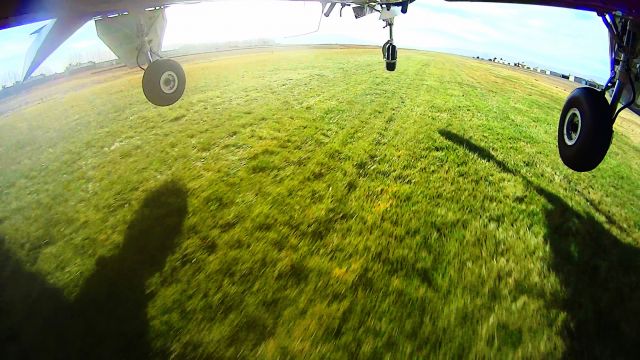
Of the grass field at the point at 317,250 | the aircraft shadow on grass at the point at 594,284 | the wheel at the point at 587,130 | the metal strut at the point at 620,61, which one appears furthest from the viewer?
the wheel at the point at 587,130

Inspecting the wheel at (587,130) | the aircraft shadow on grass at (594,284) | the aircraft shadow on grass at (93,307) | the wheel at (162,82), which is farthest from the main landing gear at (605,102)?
the wheel at (162,82)

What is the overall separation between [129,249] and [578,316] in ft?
18.4

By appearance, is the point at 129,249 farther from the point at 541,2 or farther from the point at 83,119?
the point at 83,119

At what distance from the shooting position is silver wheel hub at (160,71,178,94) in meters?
8.45

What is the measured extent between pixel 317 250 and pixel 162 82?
22.2ft

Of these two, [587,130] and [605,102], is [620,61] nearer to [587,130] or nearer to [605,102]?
[605,102]

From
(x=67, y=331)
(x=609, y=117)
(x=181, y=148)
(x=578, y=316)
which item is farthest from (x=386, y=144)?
(x=67, y=331)

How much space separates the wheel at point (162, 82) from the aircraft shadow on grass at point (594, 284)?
905cm

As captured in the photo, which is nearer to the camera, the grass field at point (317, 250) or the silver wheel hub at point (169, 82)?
the grass field at point (317, 250)

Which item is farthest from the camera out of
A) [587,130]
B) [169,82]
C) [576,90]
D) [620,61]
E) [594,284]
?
[169,82]

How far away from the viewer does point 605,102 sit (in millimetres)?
4758

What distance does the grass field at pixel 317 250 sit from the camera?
10.3ft

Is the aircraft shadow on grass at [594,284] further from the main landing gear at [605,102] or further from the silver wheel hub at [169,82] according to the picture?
the silver wheel hub at [169,82]

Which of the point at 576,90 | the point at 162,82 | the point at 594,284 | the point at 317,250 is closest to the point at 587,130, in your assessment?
the point at 576,90
